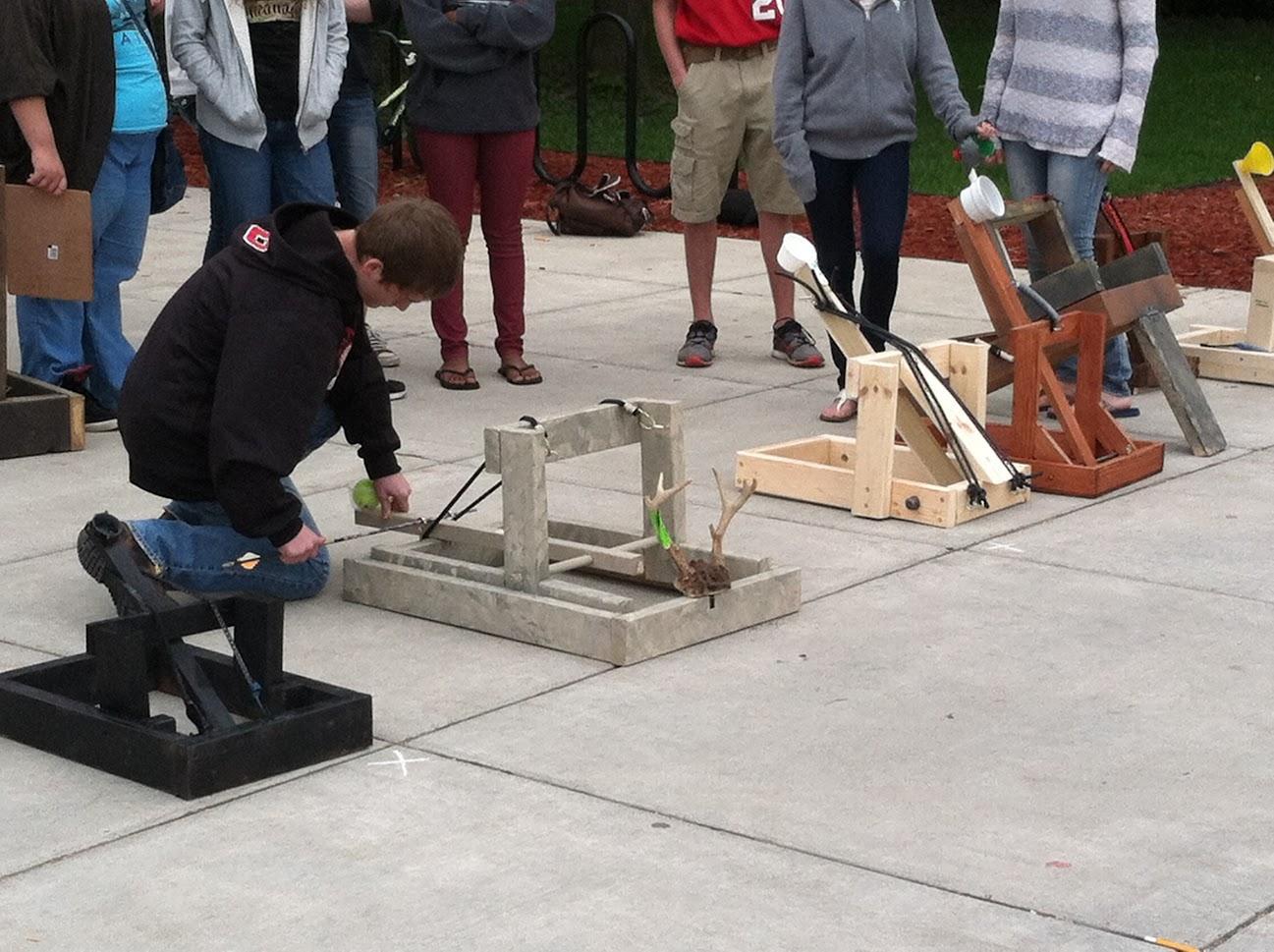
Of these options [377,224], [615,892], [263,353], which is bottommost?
[615,892]

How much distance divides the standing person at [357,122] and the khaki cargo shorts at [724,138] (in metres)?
1.25

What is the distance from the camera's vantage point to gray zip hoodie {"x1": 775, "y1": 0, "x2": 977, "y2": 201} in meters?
7.52

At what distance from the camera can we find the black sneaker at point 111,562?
4574 mm

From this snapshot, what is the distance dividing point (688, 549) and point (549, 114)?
14.0 metres

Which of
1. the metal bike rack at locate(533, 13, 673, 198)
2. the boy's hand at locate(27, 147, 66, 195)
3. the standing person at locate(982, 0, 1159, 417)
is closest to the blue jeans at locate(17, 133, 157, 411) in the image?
the boy's hand at locate(27, 147, 66, 195)

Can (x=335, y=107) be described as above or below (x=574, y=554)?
above

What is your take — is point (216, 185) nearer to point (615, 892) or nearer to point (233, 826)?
point (233, 826)

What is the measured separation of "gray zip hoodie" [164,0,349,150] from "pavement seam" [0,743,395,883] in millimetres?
3759

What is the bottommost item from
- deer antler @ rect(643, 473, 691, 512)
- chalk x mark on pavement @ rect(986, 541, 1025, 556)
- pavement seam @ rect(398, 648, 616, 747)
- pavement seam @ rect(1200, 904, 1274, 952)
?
pavement seam @ rect(1200, 904, 1274, 952)

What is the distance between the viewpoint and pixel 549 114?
19016 millimetres

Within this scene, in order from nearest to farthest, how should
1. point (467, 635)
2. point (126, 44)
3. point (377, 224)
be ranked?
point (377, 224) < point (467, 635) < point (126, 44)

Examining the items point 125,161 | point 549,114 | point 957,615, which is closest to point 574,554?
point 957,615

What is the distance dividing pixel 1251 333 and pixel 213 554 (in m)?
4.94

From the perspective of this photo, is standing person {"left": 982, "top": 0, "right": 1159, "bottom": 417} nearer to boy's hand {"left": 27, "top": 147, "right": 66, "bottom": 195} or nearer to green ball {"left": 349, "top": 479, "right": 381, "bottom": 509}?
green ball {"left": 349, "top": 479, "right": 381, "bottom": 509}
